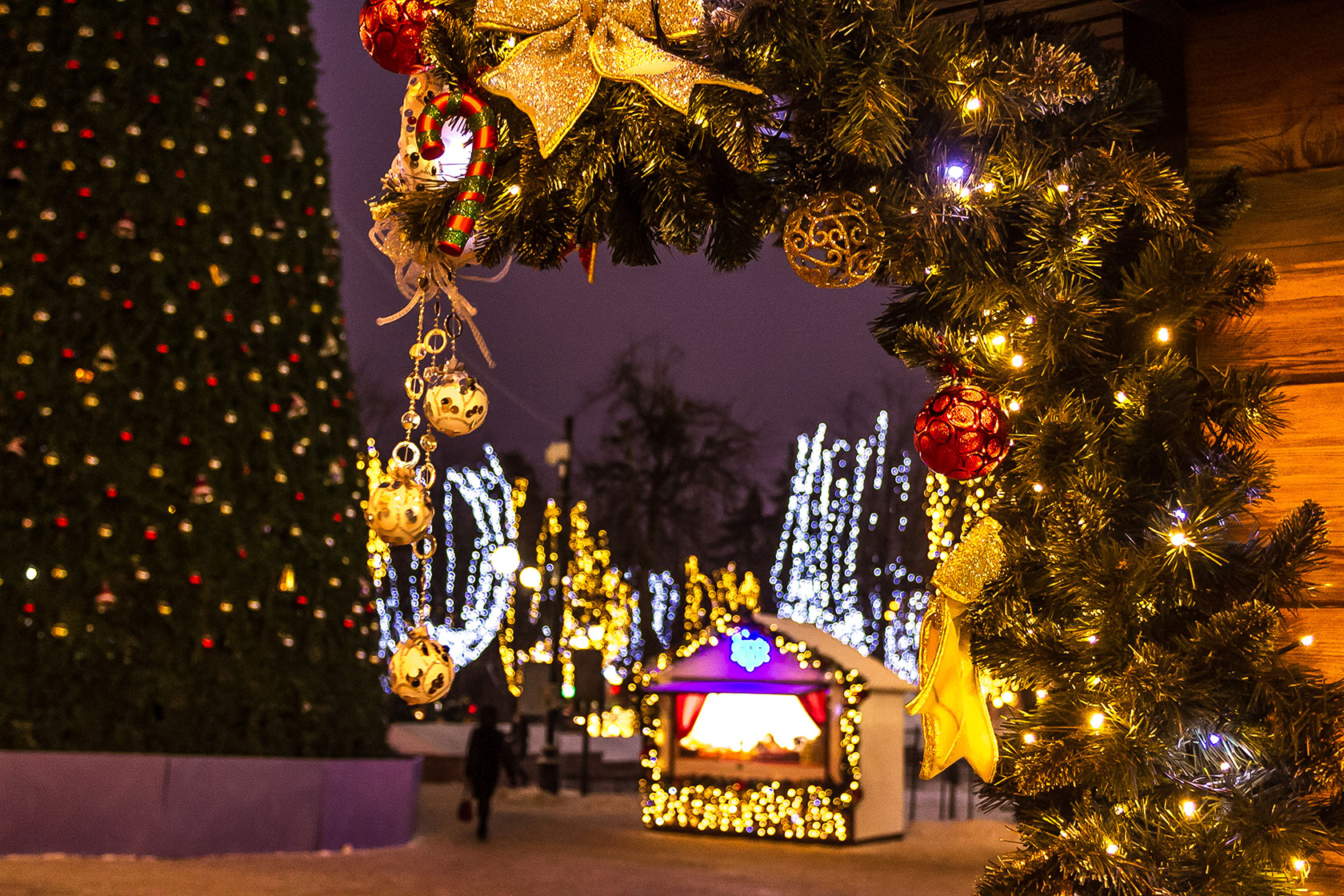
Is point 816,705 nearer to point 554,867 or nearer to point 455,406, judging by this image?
point 554,867

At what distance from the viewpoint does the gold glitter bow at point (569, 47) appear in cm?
201

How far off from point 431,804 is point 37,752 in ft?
27.4

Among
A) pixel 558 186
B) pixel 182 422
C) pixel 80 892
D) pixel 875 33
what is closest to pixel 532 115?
pixel 558 186

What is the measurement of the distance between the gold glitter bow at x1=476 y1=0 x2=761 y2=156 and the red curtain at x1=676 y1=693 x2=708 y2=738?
41.8ft

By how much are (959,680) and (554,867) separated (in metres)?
9.24

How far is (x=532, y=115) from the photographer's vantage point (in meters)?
2.04

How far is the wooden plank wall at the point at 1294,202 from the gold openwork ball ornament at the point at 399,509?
1.65 meters

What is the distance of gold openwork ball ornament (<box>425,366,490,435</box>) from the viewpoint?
2291 millimetres

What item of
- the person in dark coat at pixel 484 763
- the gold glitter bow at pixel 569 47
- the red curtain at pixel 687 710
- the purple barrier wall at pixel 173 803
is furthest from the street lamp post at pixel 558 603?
the gold glitter bow at pixel 569 47

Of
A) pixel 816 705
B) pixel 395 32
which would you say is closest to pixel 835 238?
pixel 395 32

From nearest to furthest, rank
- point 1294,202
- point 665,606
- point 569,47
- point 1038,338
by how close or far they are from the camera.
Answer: point 569,47, point 1038,338, point 1294,202, point 665,606

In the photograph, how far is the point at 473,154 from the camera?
2.19 meters

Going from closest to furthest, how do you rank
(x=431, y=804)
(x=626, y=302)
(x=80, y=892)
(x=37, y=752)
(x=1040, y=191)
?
(x=1040, y=191) → (x=80, y=892) → (x=37, y=752) → (x=431, y=804) → (x=626, y=302)

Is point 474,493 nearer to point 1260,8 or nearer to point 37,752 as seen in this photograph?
point 37,752
